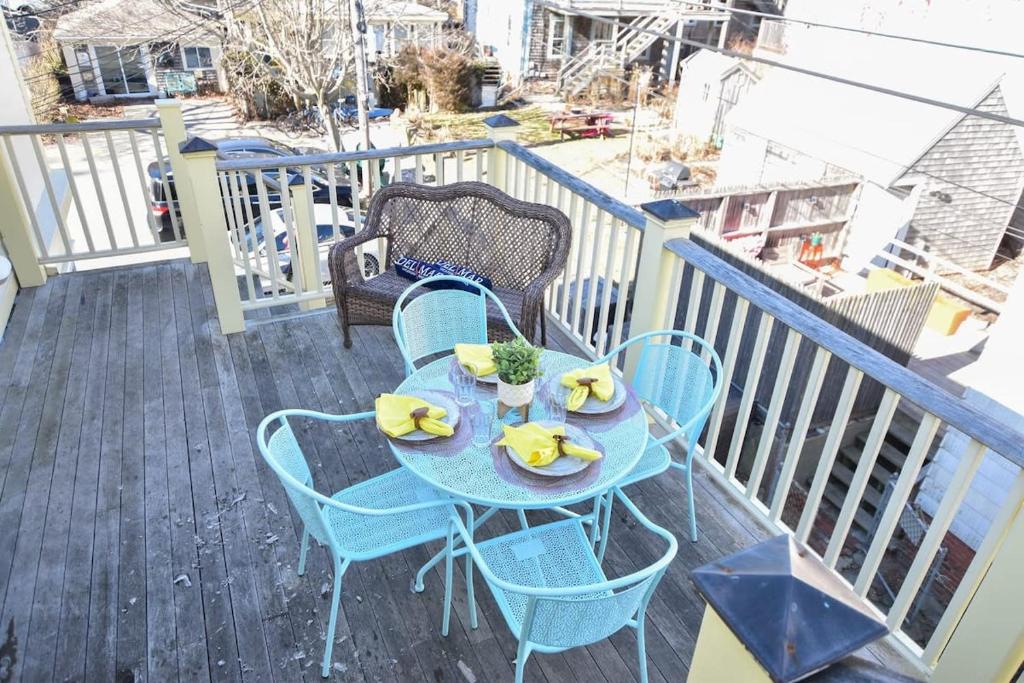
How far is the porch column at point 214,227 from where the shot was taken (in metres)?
3.23

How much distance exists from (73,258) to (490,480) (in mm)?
3506

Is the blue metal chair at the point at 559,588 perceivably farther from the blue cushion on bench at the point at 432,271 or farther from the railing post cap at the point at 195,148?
the railing post cap at the point at 195,148

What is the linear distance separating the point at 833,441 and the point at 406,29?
57.4 ft

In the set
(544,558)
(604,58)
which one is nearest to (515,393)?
(544,558)

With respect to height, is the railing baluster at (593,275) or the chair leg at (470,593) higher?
the railing baluster at (593,275)

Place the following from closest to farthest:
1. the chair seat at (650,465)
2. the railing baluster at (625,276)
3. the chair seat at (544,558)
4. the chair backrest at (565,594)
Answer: the chair backrest at (565,594) < the chair seat at (544,558) < the chair seat at (650,465) < the railing baluster at (625,276)

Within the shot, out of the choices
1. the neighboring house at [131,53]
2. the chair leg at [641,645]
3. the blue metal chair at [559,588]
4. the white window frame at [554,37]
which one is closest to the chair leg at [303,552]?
the blue metal chair at [559,588]

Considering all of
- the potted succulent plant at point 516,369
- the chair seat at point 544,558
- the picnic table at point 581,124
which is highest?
the potted succulent plant at point 516,369

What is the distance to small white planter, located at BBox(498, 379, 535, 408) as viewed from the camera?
208 cm

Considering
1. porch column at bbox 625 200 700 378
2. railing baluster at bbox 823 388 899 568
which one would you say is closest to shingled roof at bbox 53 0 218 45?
porch column at bbox 625 200 700 378

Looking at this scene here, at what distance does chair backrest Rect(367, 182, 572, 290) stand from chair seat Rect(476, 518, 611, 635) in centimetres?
169

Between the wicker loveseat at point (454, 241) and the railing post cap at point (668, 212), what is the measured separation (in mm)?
674

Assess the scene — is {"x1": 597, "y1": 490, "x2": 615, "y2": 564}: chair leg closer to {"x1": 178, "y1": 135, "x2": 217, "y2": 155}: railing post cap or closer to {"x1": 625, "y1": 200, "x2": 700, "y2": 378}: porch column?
{"x1": 625, "y1": 200, "x2": 700, "y2": 378}: porch column

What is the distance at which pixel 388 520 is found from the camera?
2062 mm
